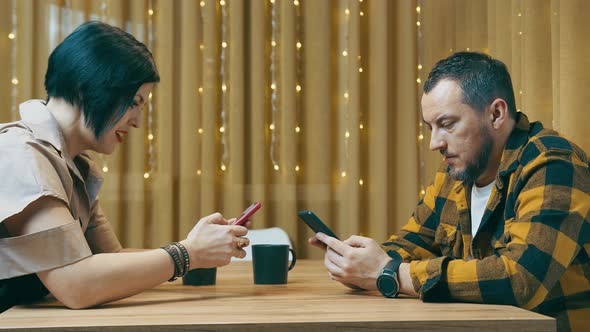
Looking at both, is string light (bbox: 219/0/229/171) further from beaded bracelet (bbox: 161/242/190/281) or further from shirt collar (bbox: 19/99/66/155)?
beaded bracelet (bbox: 161/242/190/281)

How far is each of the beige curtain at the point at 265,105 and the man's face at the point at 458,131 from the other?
125cm

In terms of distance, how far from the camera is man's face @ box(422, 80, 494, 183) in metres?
1.51

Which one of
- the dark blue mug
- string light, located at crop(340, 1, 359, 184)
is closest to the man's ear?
the dark blue mug

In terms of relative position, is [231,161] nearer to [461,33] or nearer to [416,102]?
[416,102]

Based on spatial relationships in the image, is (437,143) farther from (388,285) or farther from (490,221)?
(388,285)

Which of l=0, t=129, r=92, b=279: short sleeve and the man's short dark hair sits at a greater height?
the man's short dark hair

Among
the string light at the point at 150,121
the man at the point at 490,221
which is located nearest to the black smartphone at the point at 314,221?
the man at the point at 490,221

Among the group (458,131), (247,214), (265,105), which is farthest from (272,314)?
(265,105)

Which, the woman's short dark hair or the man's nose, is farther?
the man's nose

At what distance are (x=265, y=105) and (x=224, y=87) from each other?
186 mm

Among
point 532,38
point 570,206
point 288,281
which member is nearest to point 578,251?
point 570,206

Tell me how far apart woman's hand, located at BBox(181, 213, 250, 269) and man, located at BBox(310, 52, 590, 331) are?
176mm

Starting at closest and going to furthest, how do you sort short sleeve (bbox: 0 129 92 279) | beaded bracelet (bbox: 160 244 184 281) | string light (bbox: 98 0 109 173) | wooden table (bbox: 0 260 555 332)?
wooden table (bbox: 0 260 555 332) < short sleeve (bbox: 0 129 92 279) < beaded bracelet (bbox: 160 244 184 281) < string light (bbox: 98 0 109 173)

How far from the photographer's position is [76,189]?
4.61 feet
